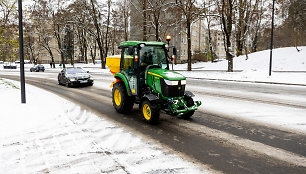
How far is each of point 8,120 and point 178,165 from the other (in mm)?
5219

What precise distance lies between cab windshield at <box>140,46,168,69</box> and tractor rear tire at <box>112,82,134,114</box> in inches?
52.6

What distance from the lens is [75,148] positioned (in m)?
4.61

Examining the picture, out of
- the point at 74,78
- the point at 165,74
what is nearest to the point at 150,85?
the point at 165,74

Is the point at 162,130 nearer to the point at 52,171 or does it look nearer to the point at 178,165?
the point at 178,165

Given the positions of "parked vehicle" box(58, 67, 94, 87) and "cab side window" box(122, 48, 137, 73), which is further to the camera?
"parked vehicle" box(58, 67, 94, 87)


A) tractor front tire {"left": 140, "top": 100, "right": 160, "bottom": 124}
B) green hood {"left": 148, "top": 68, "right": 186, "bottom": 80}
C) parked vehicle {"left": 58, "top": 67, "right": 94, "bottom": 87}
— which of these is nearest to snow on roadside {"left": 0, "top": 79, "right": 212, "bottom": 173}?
tractor front tire {"left": 140, "top": 100, "right": 160, "bottom": 124}

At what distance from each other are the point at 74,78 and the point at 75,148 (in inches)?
455

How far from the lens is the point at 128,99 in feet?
24.6

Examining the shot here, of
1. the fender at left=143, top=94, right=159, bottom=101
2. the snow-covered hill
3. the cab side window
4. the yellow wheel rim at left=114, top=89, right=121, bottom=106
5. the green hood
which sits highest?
the snow-covered hill

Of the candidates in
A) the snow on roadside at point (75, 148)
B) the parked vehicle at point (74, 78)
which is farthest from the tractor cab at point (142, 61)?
the parked vehicle at point (74, 78)

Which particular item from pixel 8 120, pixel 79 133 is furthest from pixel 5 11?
pixel 79 133

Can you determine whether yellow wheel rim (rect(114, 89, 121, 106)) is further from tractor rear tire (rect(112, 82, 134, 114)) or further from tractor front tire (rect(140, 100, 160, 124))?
tractor front tire (rect(140, 100, 160, 124))

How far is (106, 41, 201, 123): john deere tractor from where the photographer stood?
605 centimetres

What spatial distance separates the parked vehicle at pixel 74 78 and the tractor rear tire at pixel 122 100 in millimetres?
8262
